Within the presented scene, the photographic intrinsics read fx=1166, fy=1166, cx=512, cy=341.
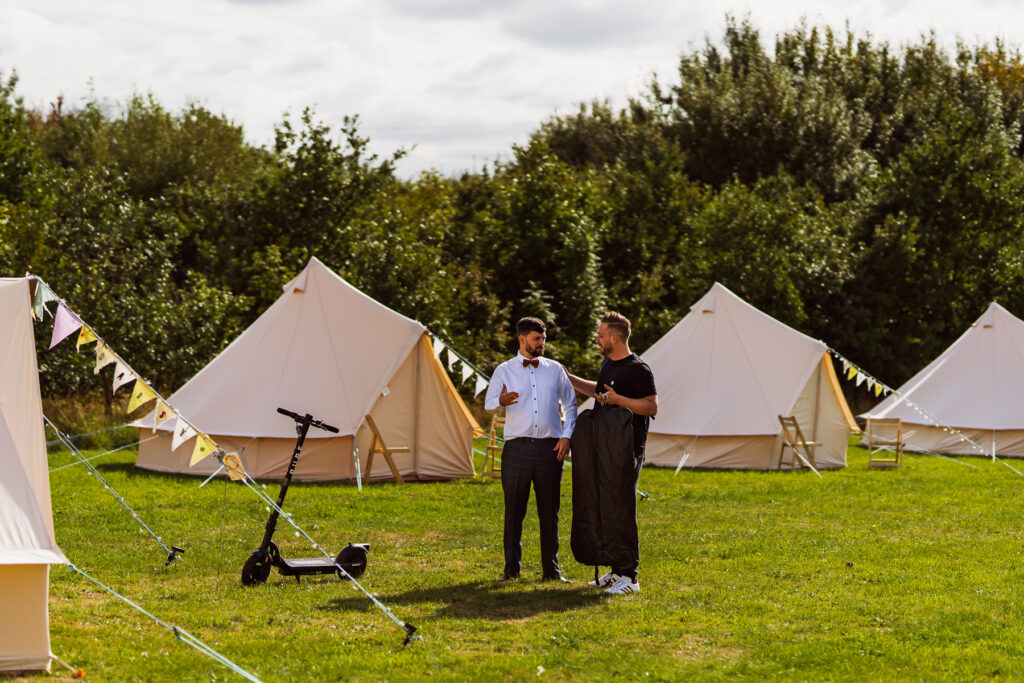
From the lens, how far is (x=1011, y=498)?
12.5 metres

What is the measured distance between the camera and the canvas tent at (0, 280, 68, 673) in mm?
5438

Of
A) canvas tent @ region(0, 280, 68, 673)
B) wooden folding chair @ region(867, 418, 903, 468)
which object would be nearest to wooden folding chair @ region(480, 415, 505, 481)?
wooden folding chair @ region(867, 418, 903, 468)

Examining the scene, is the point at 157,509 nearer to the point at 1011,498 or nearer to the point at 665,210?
the point at 1011,498

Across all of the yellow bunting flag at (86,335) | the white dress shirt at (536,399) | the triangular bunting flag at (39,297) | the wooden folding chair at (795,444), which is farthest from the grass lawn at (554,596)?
the wooden folding chair at (795,444)

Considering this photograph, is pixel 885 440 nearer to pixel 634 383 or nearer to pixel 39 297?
pixel 634 383

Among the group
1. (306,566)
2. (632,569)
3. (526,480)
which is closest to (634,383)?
(526,480)

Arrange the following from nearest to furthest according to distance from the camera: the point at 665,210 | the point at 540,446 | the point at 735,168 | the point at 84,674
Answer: the point at 84,674 < the point at 540,446 < the point at 665,210 < the point at 735,168

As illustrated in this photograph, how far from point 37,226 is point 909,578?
14.6 metres

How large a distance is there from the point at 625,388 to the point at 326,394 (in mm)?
7006

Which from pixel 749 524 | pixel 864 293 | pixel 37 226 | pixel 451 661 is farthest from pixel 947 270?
pixel 451 661

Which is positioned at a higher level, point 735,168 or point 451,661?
point 735,168

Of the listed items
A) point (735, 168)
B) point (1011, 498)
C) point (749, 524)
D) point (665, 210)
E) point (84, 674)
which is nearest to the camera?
point (84, 674)

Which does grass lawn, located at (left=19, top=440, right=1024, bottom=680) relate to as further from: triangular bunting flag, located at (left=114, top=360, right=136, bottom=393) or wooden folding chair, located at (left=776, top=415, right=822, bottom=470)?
wooden folding chair, located at (left=776, top=415, right=822, bottom=470)

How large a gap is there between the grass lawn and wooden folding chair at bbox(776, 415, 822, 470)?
315 cm
